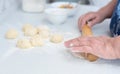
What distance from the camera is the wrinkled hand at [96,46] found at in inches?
30.9

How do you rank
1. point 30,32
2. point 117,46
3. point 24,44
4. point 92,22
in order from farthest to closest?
1. point 92,22
2. point 30,32
3. point 24,44
4. point 117,46

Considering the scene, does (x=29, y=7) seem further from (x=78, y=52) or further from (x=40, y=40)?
(x=78, y=52)

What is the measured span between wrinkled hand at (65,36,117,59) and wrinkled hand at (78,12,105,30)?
29 cm

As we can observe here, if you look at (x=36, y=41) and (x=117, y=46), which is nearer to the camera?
(x=117, y=46)

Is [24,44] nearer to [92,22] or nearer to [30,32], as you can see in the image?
[30,32]

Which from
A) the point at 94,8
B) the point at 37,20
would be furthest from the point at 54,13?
the point at 94,8

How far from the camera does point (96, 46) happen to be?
31.4 inches

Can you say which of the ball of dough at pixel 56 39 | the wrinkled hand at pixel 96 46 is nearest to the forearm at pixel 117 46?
the wrinkled hand at pixel 96 46

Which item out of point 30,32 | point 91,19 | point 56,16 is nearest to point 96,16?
point 91,19

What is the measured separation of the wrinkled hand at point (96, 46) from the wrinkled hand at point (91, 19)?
11.3 inches

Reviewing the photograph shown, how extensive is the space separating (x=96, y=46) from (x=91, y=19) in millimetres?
364

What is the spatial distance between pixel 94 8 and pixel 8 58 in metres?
0.75

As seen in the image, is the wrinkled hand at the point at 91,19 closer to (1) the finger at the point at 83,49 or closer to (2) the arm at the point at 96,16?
(2) the arm at the point at 96,16

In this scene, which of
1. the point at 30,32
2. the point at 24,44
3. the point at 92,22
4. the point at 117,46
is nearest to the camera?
the point at 117,46
